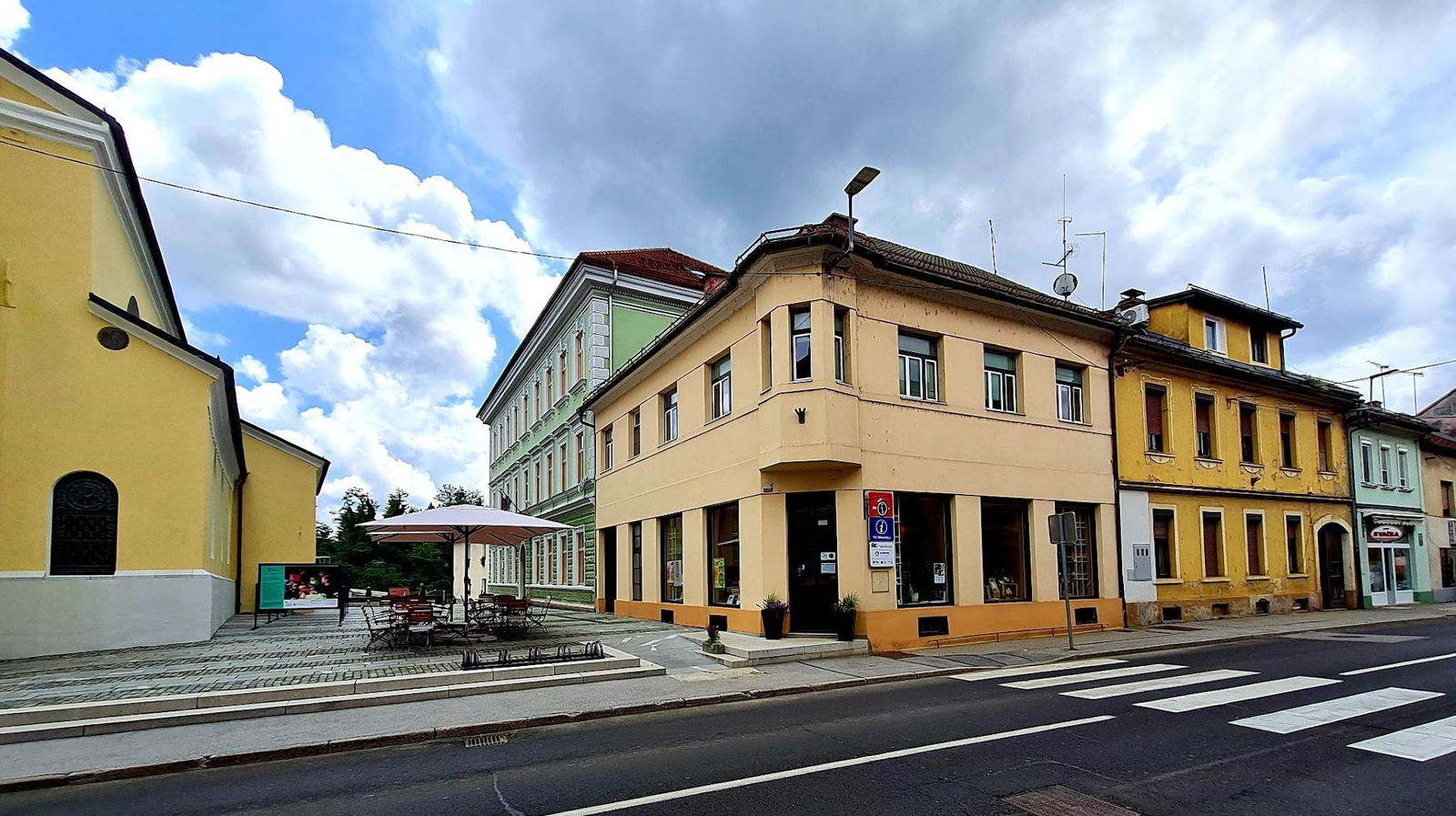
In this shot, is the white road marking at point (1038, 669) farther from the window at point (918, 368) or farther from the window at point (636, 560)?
the window at point (636, 560)

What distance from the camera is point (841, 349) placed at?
599 inches

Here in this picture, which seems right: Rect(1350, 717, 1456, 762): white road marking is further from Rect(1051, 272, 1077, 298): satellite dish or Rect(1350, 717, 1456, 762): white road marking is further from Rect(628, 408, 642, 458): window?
Rect(628, 408, 642, 458): window

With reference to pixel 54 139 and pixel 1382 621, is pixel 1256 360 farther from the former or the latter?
pixel 54 139

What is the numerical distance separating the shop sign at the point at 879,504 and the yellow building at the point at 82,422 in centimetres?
1233

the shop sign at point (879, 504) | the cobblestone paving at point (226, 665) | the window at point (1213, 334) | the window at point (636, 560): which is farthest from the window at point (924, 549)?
the window at point (1213, 334)

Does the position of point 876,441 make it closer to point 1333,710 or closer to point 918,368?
point 918,368

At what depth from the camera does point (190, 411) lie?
15227mm

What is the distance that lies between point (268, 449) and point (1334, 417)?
117 feet

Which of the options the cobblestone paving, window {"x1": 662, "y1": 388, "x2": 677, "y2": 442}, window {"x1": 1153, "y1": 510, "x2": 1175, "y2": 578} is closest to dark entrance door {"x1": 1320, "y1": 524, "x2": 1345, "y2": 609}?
window {"x1": 1153, "y1": 510, "x2": 1175, "y2": 578}

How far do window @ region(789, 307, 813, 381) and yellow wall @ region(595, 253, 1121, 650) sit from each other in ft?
0.63

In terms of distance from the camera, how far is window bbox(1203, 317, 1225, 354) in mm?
22875

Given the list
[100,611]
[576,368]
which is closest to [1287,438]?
[576,368]

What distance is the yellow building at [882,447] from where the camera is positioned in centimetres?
1483

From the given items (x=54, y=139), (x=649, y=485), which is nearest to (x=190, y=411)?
(x=54, y=139)
